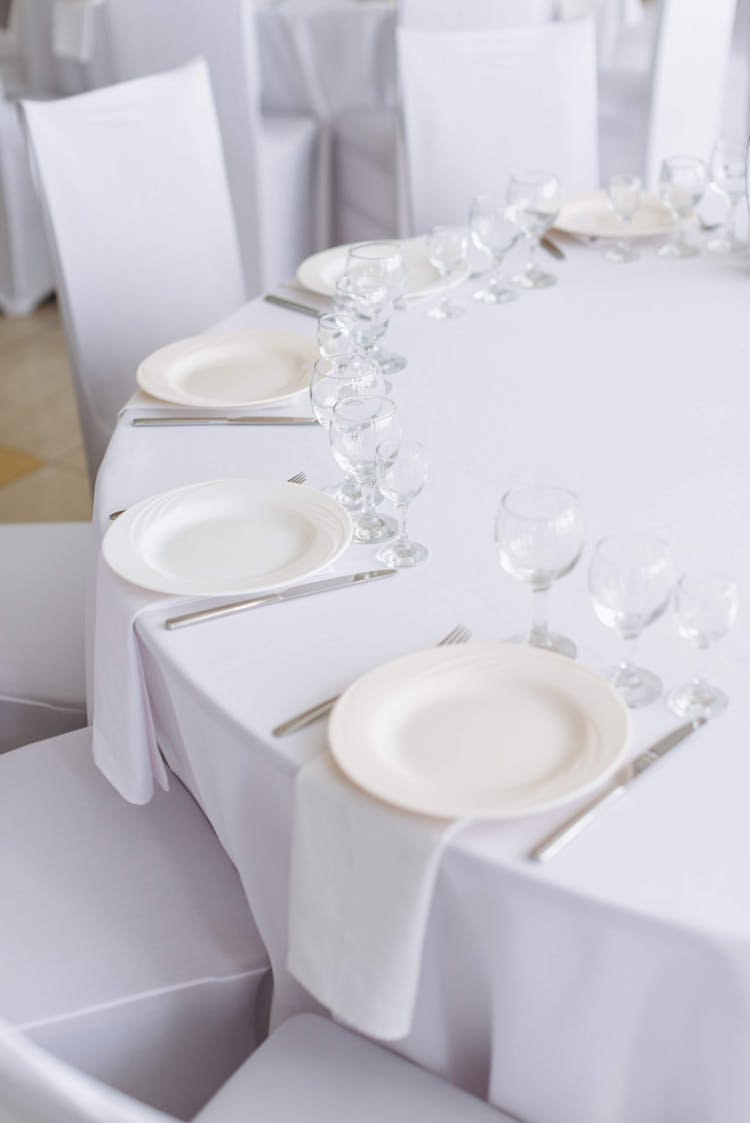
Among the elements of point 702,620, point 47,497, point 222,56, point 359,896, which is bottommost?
point 47,497

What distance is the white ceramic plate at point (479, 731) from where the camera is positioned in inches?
40.9

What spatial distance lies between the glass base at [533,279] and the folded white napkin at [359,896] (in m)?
1.29

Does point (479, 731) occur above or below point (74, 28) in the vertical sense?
below

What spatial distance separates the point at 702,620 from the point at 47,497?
2491mm

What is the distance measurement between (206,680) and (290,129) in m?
2.87

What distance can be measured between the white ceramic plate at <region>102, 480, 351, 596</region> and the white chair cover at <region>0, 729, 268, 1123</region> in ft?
1.09

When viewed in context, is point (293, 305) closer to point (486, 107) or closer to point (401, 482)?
point (401, 482)

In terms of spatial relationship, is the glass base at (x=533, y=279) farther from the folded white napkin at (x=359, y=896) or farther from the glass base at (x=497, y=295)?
the folded white napkin at (x=359, y=896)

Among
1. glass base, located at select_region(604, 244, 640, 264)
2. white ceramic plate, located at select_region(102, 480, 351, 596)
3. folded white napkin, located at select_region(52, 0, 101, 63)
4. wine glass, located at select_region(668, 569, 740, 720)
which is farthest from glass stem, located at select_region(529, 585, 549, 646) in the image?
folded white napkin, located at select_region(52, 0, 101, 63)

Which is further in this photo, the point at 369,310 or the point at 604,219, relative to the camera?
the point at 604,219

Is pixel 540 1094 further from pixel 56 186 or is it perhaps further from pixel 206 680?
pixel 56 186

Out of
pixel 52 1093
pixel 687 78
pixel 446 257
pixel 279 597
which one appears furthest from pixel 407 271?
pixel 687 78

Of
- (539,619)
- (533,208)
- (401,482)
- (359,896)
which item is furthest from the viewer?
(533,208)

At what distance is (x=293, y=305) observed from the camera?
6.87ft
